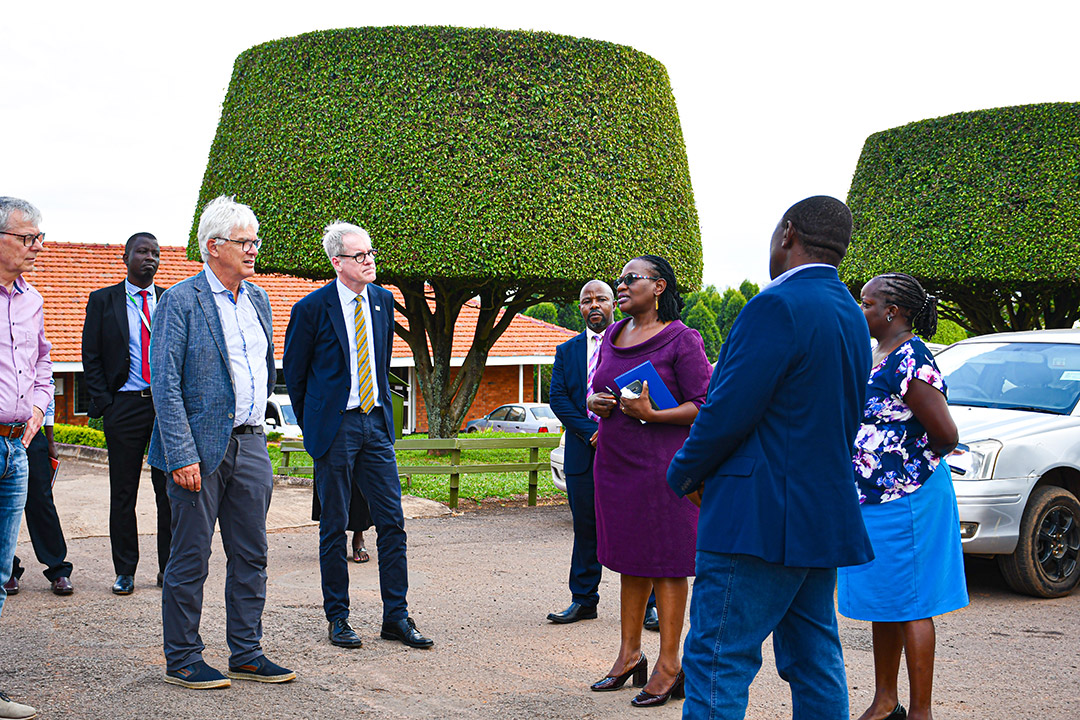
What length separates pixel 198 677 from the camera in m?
4.94

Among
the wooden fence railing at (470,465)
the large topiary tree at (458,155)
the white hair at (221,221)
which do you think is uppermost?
the large topiary tree at (458,155)

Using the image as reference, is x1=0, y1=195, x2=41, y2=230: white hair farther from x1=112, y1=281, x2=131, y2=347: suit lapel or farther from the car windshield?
the car windshield

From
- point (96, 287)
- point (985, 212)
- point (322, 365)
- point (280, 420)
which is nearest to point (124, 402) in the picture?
point (322, 365)

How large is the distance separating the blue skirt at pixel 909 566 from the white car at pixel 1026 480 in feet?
8.53

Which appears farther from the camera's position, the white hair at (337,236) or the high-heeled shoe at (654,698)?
the white hair at (337,236)

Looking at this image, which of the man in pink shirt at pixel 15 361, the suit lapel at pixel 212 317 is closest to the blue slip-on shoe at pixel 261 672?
the man in pink shirt at pixel 15 361

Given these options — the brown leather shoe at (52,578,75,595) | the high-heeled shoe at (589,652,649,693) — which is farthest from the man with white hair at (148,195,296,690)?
the brown leather shoe at (52,578,75,595)

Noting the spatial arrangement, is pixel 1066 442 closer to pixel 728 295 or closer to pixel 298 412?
pixel 298 412

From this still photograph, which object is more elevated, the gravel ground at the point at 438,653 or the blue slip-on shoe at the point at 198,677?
the blue slip-on shoe at the point at 198,677

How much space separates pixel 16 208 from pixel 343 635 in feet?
9.54

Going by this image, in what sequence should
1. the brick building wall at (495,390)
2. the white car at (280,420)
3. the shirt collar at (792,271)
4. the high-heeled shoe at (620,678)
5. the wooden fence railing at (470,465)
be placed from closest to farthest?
the shirt collar at (792,271), the high-heeled shoe at (620,678), the wooden fence railing at (470,465), the white car at (280,420), the brick building wall at (495,390)

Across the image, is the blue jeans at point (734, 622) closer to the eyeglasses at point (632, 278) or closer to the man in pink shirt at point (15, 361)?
the eyeglasses at point (632, 278)

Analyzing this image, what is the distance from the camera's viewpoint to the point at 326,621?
643cm

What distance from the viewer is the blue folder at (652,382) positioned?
476 cm
